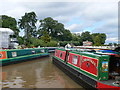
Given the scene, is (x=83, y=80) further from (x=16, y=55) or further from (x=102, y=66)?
(x=16, y=55)

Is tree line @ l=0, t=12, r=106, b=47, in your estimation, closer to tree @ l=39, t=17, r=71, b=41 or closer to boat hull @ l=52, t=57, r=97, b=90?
tree @ l=39, t=17, r=71, b=41

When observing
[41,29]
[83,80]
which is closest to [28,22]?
[41,29]

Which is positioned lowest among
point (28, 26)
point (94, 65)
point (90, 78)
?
point (90, 78)

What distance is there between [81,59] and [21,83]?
12.1 feet

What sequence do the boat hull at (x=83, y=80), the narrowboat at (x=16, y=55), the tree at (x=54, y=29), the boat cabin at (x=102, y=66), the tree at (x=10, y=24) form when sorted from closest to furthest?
the boat cabin at (x=102, y=66)
the boat hull at (x=83, y=80)
the narrowboat at (x=16, y=55)
the tree at (x=10, y=24)
the tree at (x=54, y=29)

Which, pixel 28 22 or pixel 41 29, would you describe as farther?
pixel 41 29

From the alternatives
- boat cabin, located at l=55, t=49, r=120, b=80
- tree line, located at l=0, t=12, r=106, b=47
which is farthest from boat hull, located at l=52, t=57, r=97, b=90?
tree line, located at l=0, t=12, r=106, b=47

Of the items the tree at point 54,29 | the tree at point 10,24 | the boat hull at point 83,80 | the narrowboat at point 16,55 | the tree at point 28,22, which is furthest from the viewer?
the tree at point 54,29

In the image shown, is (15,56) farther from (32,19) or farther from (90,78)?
(32,19)

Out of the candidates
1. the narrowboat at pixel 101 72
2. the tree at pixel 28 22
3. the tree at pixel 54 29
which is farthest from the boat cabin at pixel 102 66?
the tree at pixel 54 29

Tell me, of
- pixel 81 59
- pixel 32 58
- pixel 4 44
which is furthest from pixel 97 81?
pixel 4 44

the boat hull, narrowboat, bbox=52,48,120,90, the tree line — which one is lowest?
the boat hull

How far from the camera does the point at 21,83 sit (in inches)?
335

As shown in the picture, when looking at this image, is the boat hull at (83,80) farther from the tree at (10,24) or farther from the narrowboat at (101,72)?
the tree at (10,24)
